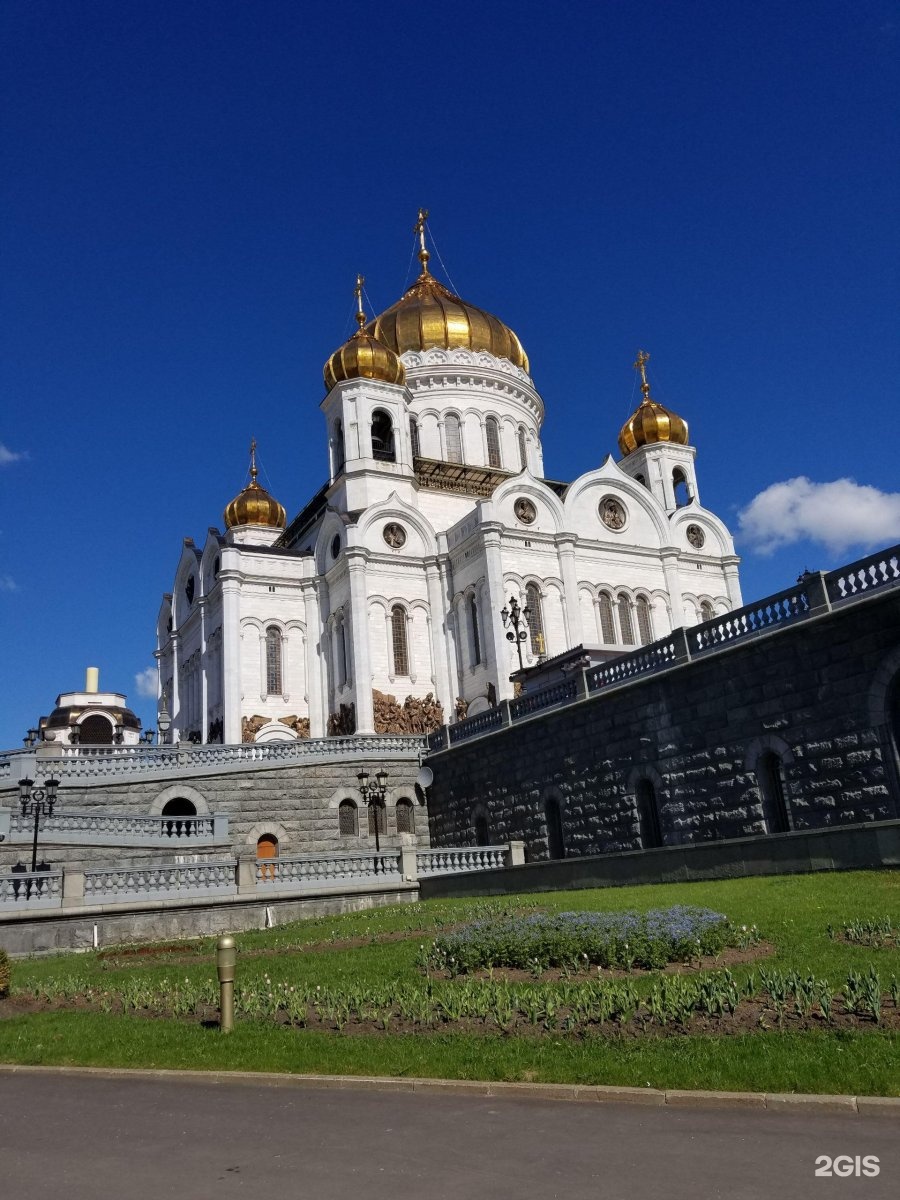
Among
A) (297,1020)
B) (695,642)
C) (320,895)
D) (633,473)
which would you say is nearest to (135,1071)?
(297,1020)

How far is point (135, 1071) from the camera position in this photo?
8.97m

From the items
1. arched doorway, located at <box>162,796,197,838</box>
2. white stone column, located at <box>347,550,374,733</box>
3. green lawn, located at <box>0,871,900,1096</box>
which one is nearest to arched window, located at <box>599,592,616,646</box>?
white stone column, located at <box>347,550,374,733</box>

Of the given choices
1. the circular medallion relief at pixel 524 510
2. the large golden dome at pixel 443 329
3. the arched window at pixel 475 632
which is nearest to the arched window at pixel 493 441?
the large golden dome at pixel 443 329

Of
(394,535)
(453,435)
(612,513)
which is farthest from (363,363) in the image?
(612,513)

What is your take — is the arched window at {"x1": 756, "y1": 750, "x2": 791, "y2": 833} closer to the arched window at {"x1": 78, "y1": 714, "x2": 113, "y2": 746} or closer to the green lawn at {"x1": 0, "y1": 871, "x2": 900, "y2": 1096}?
the green lawn at {"x1": 0, "y1": 871, "x2": 900, "y2": 1096}

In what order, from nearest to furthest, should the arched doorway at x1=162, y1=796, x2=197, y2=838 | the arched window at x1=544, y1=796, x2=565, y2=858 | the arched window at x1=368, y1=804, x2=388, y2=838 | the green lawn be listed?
the green lawn → the arched window at x1=544, y1=796, x2=565, y2=858 → the arched doorway at x1=162, y1=796, x2=197, y2=838 → the arched window at x1=368, y1=804, x2=388, y2=838

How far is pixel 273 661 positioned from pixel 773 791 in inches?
1116

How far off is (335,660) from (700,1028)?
36.1 metres

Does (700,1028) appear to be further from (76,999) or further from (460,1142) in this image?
(76,999)

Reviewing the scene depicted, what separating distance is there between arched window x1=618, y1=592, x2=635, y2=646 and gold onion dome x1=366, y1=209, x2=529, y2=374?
1703 centimetres

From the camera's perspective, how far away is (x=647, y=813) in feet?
76.7

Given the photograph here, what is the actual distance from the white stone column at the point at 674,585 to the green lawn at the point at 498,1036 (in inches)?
1097

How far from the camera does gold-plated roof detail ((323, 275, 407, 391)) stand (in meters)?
47.5

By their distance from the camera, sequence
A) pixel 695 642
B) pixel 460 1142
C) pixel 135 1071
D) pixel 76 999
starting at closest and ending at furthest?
pixel 460 1142 → pixel 135 1071 → pixel 76 999 → pixel 695 642
